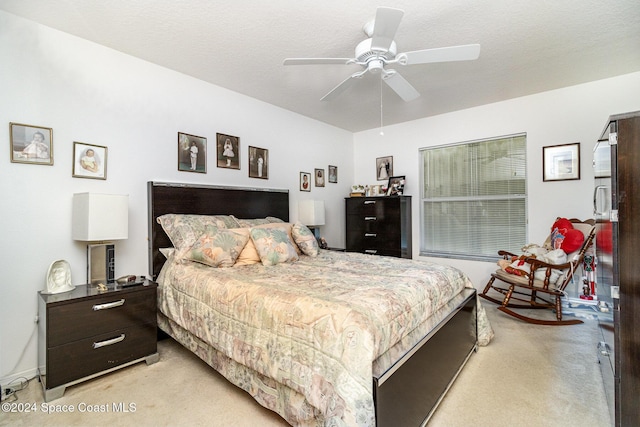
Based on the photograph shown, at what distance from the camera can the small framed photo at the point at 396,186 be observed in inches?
179

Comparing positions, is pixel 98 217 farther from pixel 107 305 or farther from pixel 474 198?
pixel 474 198

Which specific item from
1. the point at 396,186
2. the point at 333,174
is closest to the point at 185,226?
the point at 333,174

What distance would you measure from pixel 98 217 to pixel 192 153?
1178mm

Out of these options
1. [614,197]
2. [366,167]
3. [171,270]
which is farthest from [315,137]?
[614,197]

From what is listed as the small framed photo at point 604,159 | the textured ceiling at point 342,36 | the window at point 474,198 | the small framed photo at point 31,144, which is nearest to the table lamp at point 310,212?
the textured ceiling at point 342,36

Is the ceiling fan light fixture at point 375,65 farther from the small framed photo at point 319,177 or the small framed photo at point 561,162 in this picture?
the small framed photo at point 561,162

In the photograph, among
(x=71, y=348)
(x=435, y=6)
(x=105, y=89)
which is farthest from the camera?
(x=105, y=89)

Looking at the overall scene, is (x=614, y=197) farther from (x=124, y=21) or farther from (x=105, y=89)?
(x=105, y=89)

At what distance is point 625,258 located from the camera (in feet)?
4.64

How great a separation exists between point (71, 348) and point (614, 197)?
3265mm

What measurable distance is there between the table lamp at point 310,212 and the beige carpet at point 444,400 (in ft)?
6.85

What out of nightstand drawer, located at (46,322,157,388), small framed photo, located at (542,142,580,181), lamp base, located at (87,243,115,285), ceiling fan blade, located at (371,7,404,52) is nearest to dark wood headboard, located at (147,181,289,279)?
lamp base, located at (87,243,115,285)

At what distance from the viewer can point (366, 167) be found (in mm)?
5141

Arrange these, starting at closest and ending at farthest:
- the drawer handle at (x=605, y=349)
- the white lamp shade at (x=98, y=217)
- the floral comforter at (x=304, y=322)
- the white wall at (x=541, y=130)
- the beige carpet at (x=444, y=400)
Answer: the floral comforter at (x=304, y=322) → the beige carpet at (x=444, y=400) → the drawer handle at (x=605, y=349) → the white lamp shade at (x=98, y=217) → the white wall at (x=541, y=130)
